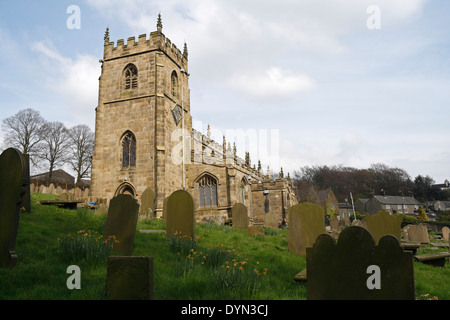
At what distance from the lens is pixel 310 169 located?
79.1m

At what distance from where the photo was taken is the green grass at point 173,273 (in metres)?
3.70

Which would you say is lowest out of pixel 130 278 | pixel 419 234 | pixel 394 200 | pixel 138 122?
pixel 419 234

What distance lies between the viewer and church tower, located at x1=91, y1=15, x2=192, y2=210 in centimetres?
2005

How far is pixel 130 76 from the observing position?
2197cm

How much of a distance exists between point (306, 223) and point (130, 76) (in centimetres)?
1828

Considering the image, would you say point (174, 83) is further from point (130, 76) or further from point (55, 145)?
point (55, 145)

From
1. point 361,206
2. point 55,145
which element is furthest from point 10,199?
point 361,206

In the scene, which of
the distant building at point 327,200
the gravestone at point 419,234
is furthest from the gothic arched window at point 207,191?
the distant building at point 327,200

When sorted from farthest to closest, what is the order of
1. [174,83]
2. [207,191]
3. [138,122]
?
[174,83], [207,191], [138,122]

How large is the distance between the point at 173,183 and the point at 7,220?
54.3 ft

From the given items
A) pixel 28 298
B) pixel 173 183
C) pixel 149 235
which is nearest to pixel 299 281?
pixel 28 298

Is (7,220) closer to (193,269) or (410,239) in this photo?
(193,269)
